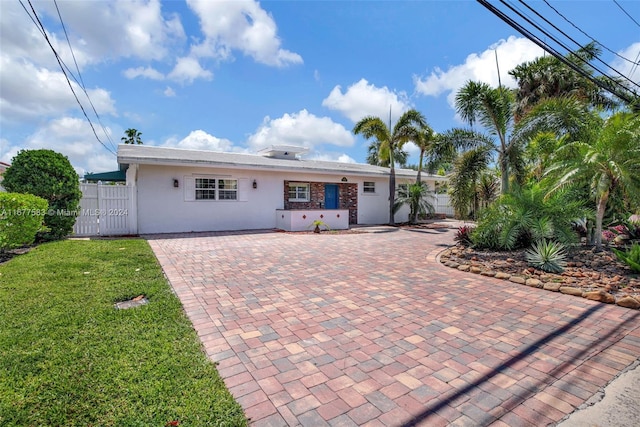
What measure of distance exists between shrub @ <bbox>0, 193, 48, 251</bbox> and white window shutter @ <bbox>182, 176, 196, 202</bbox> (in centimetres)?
513

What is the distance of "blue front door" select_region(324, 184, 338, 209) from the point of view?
17644 millimetres

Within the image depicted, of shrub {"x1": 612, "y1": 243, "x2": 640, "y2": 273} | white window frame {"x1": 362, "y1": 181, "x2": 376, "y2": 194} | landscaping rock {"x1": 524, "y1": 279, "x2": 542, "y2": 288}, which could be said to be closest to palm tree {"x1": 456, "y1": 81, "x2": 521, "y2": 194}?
shrub {"x1": 612, "y1": 243, "x2": 640, "y2": 273}

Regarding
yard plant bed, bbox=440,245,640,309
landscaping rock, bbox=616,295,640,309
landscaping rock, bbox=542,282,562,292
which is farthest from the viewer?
landscaping rock, bbox=542,282,562,292

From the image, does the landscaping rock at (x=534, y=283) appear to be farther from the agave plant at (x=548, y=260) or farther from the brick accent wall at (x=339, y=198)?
the brick accent wall at (x=339, y=198)

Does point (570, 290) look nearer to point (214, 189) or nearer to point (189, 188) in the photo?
point (214, 189)

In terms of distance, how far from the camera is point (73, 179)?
10188 mm

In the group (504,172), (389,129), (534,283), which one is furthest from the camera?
(389,129)

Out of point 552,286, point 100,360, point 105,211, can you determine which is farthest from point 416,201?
point 100,360

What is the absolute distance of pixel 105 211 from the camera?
11711 mm

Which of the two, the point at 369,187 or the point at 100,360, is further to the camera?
the point at 369,187

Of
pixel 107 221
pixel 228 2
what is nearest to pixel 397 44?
pixel 228 2

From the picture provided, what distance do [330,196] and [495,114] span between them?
9197 mm

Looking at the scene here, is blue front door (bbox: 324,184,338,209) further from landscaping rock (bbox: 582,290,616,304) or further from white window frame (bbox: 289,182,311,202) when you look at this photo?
landscaping rock (bbox: 582,290,616,304)

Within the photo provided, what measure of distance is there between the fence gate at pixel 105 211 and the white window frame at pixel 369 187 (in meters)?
11.8
